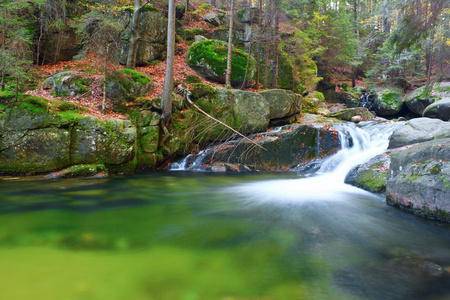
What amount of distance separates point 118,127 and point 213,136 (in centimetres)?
427

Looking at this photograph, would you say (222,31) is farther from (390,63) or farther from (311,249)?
(311,249)

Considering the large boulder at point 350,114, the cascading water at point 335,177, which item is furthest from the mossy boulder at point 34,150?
the large boulder at point 350,114

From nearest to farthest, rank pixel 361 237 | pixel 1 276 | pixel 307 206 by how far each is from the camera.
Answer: pixel 1 276 → pixel 361 237 → pixel 307 206

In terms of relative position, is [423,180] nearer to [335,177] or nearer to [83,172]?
[335,177]

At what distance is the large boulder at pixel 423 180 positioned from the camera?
448 centimetres

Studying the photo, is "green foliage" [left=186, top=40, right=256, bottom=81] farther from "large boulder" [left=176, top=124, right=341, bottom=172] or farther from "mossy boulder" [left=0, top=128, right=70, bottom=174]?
"mossy boulder" [left=0, top=128, right=70, bottom=174]

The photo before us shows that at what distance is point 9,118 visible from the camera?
7.25m

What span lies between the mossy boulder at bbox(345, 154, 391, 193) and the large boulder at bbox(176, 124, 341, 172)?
9.20 feet

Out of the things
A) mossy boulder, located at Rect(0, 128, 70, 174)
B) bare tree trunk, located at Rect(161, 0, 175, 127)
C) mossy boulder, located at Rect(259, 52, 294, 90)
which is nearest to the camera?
mossy boulder, located at Rect(0, 128, 70, 174)

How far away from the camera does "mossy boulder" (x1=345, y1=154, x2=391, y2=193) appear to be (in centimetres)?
659

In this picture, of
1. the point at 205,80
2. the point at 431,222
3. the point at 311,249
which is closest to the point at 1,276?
the point at 311,249

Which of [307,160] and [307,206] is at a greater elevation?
[307,160]

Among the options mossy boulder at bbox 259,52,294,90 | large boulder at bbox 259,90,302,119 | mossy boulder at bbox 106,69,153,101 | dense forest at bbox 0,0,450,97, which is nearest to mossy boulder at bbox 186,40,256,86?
dense forest at bbox 0,0,450,97

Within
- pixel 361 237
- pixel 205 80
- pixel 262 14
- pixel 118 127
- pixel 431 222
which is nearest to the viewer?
pixel 361 237
